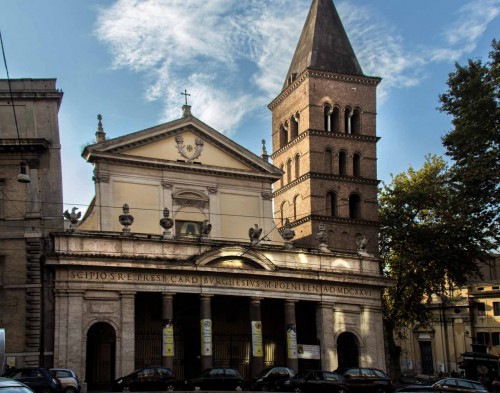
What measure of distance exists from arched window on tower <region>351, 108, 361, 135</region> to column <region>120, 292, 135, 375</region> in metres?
25.1

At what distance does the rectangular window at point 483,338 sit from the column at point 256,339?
98.2ft

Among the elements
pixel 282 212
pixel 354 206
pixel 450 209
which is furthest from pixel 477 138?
pixel 282 212

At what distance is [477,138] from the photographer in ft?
111

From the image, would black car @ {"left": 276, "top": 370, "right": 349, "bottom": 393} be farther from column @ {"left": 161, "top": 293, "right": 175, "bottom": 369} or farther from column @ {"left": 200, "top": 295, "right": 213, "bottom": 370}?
column @ {"left": 161, "top": 293, "right": 175, "bottom": 369}

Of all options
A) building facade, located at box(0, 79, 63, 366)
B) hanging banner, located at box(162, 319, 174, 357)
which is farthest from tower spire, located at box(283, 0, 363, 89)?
hanging banner, located at box(162, 319, 174, 357)

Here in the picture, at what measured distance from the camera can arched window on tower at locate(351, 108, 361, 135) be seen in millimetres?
53831

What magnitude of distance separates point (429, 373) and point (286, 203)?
22527mm

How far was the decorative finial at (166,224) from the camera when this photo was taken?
35.6 metres

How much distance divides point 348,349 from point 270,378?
9561 mm

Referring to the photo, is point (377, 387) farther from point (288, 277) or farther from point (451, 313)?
point (451, 313)

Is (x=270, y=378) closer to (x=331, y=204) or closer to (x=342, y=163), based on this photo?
(x=331, y=204)

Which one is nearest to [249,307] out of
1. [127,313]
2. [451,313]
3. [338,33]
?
[127,313]

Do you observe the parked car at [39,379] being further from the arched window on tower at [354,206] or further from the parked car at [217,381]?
the arched window on tower at [354,206]

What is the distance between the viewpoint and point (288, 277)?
3825cm
